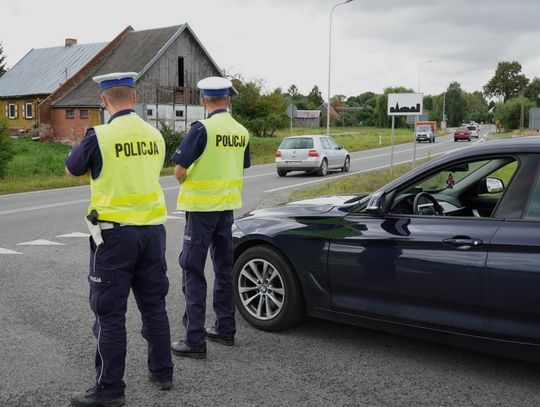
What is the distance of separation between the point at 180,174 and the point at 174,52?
1683 inches

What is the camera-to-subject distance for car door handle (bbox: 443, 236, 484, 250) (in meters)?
3.73

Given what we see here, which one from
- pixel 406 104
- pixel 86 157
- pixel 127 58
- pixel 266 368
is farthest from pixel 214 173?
pixel 127 58

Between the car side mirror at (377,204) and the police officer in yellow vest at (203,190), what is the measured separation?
3.24 feet

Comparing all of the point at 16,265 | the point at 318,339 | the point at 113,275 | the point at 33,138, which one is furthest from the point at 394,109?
the point at 33,138

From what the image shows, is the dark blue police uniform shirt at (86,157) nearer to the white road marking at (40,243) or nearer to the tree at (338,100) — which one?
the white road marking at (40,243)

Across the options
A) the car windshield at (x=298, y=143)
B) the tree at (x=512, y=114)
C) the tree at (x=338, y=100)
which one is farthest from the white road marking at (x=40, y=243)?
the tree at (x=338, y=100)

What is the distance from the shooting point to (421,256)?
3.91 meters

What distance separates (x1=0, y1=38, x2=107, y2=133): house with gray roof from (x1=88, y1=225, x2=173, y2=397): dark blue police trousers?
4597 centimetres

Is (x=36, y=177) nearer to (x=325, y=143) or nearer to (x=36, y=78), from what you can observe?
(x=325, y=143)

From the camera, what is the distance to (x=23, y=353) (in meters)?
4.29

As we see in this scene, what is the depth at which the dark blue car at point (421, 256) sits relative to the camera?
3.64 metres

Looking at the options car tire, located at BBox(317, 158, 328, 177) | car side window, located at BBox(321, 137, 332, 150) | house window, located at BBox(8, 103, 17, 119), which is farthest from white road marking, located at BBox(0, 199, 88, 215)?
house window, located at BBox(8, 103, 17, 119)

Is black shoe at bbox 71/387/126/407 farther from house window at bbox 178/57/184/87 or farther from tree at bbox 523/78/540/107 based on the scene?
tree at bbox 523/78/540/107

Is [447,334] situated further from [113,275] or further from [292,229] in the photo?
[113,275]
